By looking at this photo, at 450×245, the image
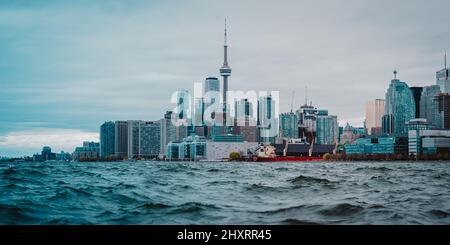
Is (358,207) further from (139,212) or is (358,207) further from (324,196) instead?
(139,212)

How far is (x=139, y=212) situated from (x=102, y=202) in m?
1.07

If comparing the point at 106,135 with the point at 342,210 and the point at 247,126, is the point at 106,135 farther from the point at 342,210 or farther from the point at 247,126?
the point at 247,126

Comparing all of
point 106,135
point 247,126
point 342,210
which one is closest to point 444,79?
point 342,210

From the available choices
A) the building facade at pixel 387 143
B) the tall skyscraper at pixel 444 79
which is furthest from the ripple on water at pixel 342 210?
the building facade at pixel 387 143

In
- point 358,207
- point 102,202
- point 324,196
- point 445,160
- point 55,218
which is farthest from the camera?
point 445,160

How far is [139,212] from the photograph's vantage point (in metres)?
4.27

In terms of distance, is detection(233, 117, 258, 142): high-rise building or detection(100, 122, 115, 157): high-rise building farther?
detection(233, 117, 258, 142): high-rise building

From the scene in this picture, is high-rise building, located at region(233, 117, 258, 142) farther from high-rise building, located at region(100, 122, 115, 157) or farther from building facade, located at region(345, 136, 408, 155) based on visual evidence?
building facade, located at region(345, 136, 408, 155)

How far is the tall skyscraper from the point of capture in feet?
→ 15.4

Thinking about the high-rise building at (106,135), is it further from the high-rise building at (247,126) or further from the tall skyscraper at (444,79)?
the tall skyscraper at (444,79)

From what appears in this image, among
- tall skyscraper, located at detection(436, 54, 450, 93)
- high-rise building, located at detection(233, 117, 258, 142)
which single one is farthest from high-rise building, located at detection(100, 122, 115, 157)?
tall skyscraper, located at detection(436, 54, 450, 93)

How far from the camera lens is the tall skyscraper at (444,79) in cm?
470
